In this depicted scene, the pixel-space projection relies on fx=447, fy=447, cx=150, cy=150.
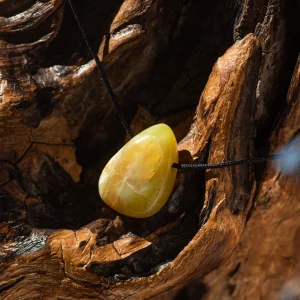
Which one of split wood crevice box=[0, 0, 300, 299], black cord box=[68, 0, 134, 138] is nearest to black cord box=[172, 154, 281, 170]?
split wood crevice box=[0, 0, 300, 299]

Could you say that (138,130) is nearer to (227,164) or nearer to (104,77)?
(104,77)

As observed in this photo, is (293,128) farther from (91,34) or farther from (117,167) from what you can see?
(91,34)

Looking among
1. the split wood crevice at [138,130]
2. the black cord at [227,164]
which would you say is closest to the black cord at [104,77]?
the split wood crevice at [138,130]

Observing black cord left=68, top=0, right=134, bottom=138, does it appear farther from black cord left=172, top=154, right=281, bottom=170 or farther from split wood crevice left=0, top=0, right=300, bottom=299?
black cord left=172, top=154, right=281, bottom=170

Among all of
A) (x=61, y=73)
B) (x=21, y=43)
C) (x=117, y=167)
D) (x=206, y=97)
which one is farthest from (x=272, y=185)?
(x=21, y=43)

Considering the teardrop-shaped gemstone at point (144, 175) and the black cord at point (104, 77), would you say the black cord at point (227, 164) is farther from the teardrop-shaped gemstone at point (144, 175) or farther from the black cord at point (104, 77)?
the black cord at point (104, 77)
